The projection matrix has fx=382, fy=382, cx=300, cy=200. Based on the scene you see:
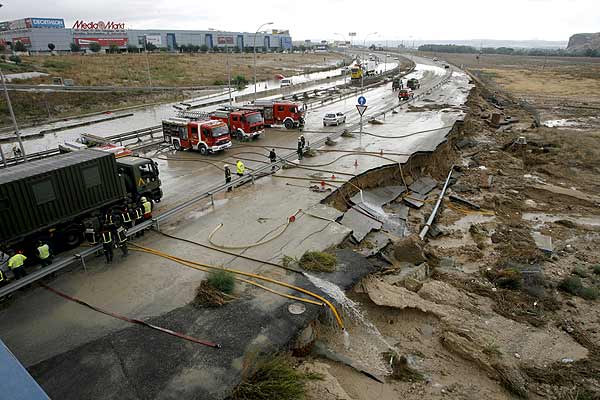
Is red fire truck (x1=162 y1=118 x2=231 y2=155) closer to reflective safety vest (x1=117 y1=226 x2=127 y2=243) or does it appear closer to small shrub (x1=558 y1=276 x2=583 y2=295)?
reflective safety vest (x1=117 y1=226 x2=127 y2=243)

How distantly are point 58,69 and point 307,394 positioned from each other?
256ft

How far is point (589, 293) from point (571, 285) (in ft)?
1.88

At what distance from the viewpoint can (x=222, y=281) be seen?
1088 centimetres

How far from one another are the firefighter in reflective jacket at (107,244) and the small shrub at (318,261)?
248 inches

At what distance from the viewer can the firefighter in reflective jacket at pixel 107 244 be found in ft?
40.7

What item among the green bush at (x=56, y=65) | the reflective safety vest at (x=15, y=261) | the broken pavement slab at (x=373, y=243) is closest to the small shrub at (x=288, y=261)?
the broken pavement slab at (x=373, y=243)

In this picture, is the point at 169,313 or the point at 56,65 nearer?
the point at 169,313

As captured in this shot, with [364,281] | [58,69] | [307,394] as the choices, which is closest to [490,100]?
[364,281]

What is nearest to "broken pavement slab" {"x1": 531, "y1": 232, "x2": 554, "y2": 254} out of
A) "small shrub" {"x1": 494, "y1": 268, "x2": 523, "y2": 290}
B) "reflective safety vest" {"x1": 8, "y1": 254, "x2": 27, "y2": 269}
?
"small shrub" {"x1": 494, "y1": 268, "x2": 523, "y2": 290}

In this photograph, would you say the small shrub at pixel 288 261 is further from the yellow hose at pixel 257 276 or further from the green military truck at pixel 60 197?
the green military truck at pixel 60 197

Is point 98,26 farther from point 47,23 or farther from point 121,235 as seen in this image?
point 121,235

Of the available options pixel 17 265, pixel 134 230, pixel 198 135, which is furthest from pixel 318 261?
pixel 198 135

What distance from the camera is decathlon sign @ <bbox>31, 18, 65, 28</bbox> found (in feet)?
374

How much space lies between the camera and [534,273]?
14047mm
